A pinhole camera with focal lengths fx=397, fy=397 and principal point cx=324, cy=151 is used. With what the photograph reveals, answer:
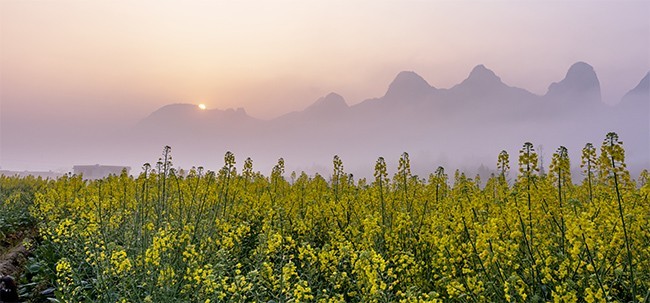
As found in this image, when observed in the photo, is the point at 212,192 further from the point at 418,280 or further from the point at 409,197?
the point at 418,280

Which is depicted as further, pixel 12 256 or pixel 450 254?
pixel 12 256

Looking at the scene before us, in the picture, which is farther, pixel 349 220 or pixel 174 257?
pixel 349 220

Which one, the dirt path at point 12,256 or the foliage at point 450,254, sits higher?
the foliage at point 450,254

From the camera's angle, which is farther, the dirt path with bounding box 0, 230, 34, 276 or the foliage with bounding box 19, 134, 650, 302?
the dirt path with bounding box 0, 230, 34, 276

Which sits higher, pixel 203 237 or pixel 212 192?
pixel 212 192

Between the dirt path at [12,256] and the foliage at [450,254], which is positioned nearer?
the foliage at [450,254]

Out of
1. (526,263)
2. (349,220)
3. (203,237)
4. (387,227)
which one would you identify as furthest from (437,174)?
(203,237)

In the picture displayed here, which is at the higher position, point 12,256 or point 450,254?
point 450,254

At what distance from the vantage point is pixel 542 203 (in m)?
4.63

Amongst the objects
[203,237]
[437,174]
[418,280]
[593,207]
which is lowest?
[418,280]

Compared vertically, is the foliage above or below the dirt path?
above

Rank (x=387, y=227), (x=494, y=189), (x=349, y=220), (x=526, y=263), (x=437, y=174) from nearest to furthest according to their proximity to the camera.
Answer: (x=526, y=263), (x=387, y=227), (x=437, y=174), (x=349, y=220), (x=494, y=189)

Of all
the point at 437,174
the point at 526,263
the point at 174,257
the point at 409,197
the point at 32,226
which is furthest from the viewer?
the point at 32,226

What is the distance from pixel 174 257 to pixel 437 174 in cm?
442
